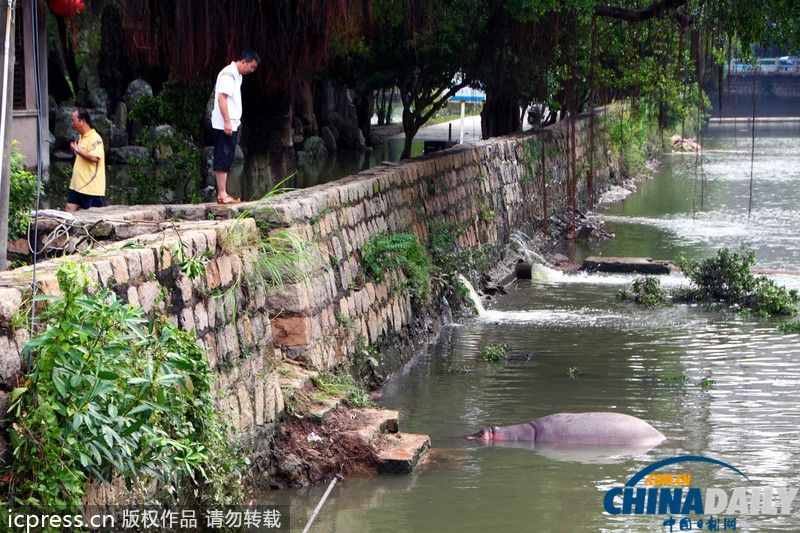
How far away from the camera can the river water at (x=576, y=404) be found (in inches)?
297

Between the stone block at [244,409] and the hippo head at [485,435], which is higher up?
the stone block at [244,409]

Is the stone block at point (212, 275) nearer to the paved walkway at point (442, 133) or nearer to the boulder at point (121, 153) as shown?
the boulder at point (121, 153)

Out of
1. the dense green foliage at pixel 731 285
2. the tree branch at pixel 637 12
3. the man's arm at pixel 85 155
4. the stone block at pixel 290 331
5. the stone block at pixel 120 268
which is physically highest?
the tree branch at pixel 637 12

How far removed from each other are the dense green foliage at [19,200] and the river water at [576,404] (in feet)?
9.48

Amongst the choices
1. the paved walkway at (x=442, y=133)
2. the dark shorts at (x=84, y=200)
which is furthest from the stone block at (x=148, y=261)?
the paved walkway at (x=442, y=133)

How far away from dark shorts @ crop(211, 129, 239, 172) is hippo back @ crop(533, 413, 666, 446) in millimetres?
3941

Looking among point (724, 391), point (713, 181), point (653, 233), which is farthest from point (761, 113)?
point (724, 391)

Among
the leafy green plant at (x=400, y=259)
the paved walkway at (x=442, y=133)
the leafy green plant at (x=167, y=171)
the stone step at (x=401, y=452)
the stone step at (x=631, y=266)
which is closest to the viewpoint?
the stone step at (x=401, y=452)

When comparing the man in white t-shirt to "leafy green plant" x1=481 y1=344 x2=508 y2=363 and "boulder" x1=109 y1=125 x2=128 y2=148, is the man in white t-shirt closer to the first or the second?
"leafy green plant" x1=481 y1=344 x2=508 y2=363

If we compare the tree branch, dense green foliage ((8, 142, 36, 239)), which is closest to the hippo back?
dense green foliage ((8, 142, 36, 239))

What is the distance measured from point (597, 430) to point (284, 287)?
2.65 m

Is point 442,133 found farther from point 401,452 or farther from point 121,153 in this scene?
point 401,452

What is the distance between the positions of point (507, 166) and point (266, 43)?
7.53 metres

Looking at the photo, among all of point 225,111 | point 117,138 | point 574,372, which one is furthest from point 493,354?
point 117,138
